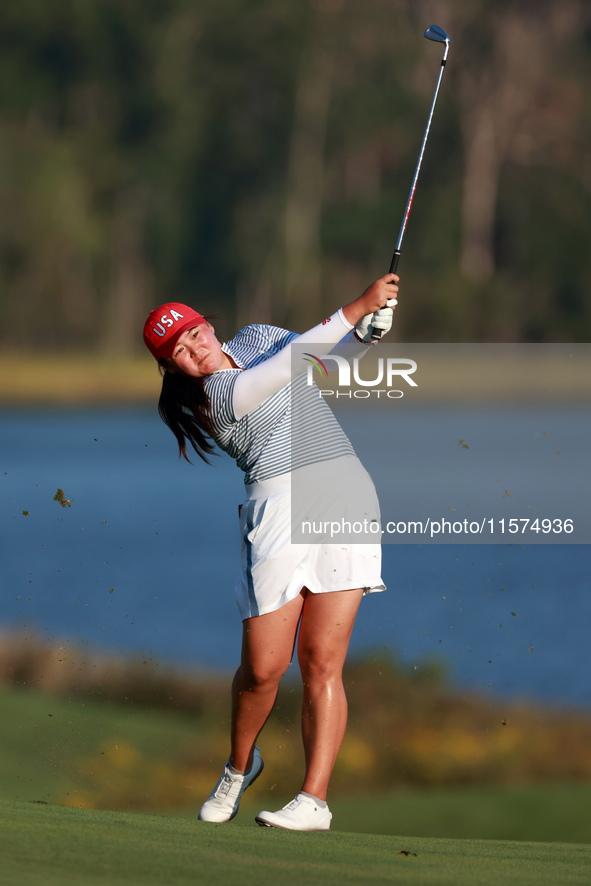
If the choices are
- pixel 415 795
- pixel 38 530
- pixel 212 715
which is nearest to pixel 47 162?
pixel 38 530

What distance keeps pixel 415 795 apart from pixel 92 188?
29.7 meters

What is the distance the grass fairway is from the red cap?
1242 millimetres

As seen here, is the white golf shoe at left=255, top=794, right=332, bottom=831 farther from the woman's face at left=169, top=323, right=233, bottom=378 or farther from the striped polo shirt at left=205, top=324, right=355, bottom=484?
the woman's face at left=169, top=323, right=233, bottom=378

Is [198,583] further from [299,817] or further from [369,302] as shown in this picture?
[369,302]

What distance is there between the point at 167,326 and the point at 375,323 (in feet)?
1.86

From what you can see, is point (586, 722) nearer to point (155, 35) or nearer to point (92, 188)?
point (92, 188)

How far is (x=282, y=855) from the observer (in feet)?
9.00

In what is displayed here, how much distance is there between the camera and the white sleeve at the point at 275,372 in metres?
3.19

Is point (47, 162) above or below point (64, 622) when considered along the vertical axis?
above

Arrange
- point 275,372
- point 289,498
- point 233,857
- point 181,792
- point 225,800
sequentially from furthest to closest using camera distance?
1. point 181,792
2. point 225,800
3. point 289,498
4. point 275,372
5. point 233,857

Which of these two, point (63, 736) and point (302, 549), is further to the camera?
point (63, 736)

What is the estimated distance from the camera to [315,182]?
33.1 metres

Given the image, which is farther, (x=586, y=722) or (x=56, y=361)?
(x=56, y=361)

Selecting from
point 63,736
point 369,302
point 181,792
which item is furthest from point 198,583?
point 369,302
